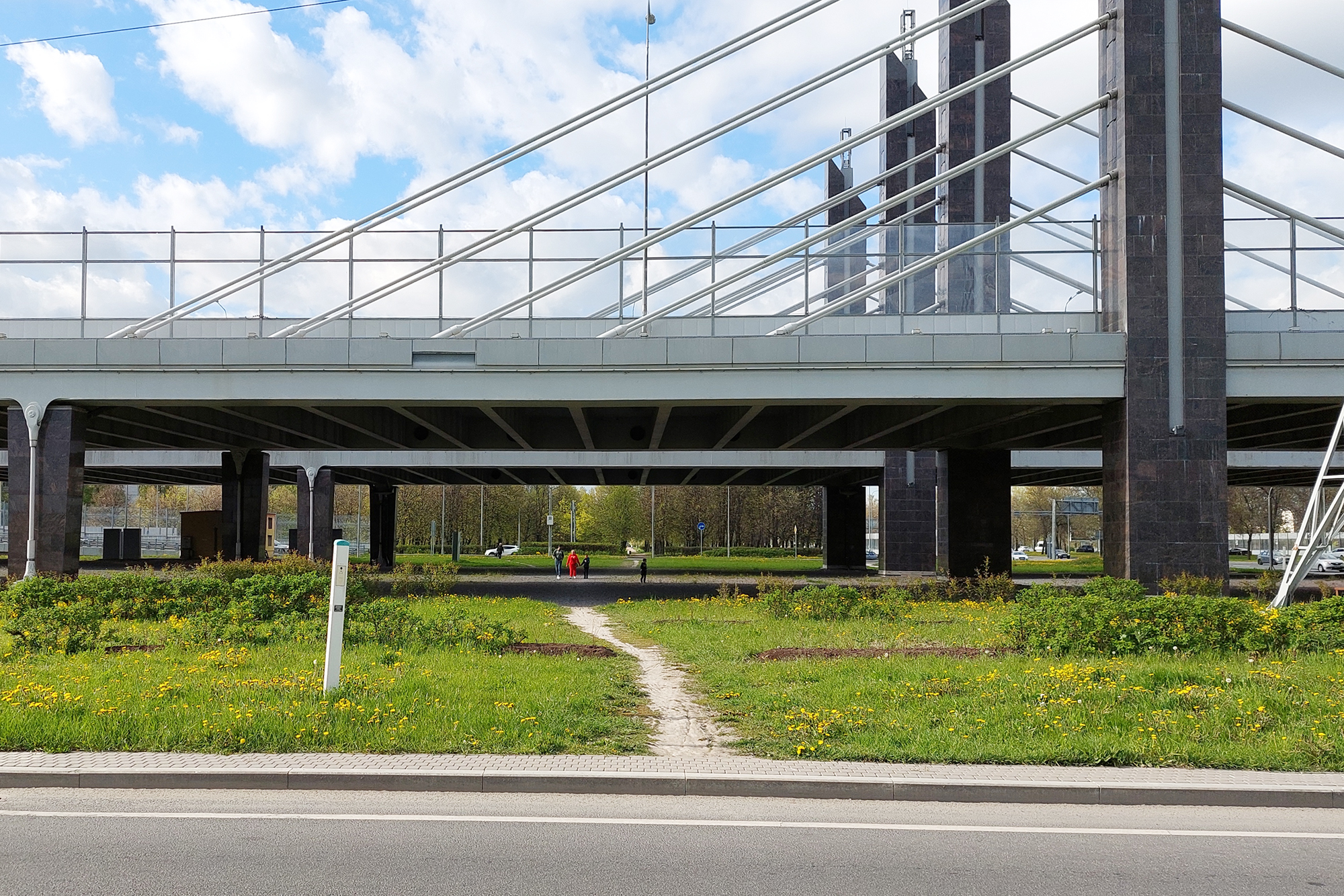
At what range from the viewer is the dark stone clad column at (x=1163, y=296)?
23109 millimetres

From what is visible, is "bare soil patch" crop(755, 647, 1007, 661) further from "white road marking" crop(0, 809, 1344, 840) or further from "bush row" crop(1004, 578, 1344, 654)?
"white road marking" crop(0, 809, 1344, 840)

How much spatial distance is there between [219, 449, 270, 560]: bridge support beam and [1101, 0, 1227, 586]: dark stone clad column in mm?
32360

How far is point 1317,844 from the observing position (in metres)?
7.07

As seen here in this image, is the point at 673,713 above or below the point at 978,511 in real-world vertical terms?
below

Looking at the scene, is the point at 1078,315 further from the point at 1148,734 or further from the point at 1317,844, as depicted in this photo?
the point at 1317,844

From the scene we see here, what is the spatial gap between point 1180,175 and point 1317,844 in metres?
19.8

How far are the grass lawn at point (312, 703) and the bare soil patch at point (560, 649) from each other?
70cm

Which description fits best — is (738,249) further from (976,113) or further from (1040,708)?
(1040,708)

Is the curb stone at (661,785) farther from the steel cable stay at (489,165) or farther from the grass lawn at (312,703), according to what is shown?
the steel cable stay at (489,165)

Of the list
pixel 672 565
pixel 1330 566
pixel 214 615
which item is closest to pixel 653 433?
pixel 214 615

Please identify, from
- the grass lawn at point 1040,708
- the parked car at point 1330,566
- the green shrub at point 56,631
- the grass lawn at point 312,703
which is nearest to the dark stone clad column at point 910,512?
the grass lawn at point 1040,708

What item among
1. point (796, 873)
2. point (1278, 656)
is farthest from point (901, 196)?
point (796, 873)

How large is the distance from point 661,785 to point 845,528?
54.9 meters

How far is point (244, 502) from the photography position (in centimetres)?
4328
